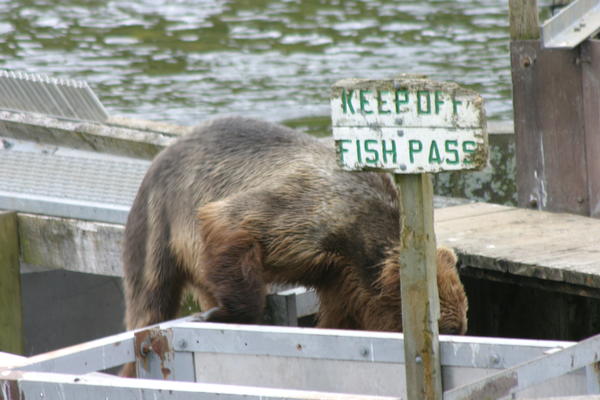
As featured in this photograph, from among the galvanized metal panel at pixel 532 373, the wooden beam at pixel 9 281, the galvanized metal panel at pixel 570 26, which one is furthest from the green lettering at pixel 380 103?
the wooden beam at pixel 9 281

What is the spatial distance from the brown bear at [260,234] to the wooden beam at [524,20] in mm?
1682

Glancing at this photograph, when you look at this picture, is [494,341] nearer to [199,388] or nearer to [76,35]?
[199,388]

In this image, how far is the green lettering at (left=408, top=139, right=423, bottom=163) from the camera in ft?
11.8

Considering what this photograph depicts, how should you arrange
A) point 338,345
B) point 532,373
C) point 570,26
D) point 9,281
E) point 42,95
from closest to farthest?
point 532,373
point 338,345
point 570,26
point 9,281
point 42,95

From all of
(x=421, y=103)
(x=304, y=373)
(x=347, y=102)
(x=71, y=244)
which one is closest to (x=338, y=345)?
(x=304, y=373)

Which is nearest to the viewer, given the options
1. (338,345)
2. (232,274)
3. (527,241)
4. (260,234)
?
(338,345)

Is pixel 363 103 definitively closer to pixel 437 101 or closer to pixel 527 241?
pixel 437 101

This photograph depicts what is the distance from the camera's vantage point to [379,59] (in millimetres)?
15555

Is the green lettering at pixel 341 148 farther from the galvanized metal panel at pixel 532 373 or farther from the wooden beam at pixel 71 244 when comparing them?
the wooden beam at pixel 71 244

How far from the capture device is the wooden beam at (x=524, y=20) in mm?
6805

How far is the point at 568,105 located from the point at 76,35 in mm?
12259

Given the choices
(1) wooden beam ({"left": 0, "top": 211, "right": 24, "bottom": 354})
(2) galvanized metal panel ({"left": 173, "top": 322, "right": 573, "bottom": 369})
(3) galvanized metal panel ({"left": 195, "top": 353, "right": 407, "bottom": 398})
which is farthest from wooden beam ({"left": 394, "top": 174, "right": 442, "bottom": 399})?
(1) wooden beam ({"left": 0, "top": 211, "right": 24, "bottom": 354})

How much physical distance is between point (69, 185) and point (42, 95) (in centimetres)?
Answer: 171

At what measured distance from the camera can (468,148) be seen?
354 centimetres
